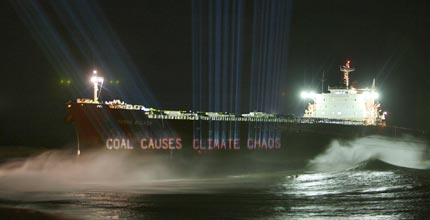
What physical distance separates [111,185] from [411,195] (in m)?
11.3

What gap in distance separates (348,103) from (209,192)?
3344 cm

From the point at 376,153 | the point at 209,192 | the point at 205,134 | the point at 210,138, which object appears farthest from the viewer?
the point at 205,134

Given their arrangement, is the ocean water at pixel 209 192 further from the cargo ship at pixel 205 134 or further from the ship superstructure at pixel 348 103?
the ship superstructure at pixel 348 103

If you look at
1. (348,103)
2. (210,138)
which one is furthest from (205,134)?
(348,103)

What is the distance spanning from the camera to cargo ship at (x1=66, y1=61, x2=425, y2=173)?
29.6m

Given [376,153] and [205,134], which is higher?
[205,134]

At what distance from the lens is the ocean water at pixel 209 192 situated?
14039mm

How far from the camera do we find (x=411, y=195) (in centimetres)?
1772

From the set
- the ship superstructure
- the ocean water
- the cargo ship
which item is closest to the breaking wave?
the cargo ship

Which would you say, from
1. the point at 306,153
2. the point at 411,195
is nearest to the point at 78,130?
the point at 306,153

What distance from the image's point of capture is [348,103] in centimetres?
4797

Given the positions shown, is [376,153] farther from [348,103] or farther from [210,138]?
[348,103]

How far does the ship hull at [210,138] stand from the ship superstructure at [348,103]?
8759mm

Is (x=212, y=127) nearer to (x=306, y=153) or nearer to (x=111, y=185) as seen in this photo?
(x=306, y=153)
